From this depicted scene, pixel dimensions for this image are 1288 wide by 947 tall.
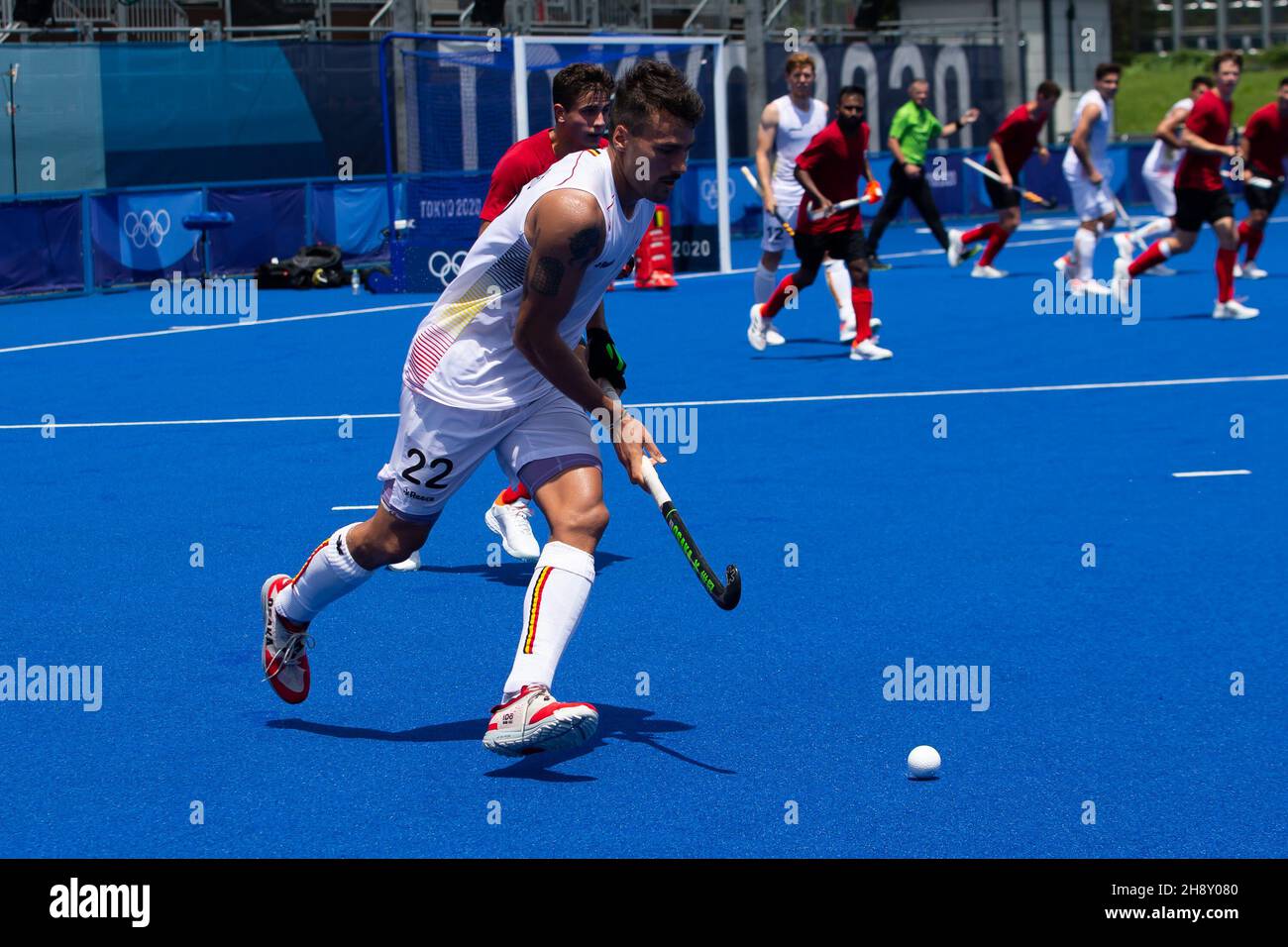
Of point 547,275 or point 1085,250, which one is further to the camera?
point 1085,250

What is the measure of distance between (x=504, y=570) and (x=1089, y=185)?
12.1 metres

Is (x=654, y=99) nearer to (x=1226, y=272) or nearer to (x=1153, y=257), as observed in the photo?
(x=1226, y=272)

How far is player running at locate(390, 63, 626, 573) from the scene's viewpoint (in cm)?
745

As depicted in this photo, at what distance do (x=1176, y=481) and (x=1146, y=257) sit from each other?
8.58 metres

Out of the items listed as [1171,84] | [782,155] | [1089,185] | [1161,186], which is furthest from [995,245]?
[1171,84]

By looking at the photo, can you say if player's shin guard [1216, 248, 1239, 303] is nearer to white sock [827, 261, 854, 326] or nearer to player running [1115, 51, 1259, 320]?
player running [1115, 51, 1259, 320]

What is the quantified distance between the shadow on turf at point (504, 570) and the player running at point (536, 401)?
1963 mm

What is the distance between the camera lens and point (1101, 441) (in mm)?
11078

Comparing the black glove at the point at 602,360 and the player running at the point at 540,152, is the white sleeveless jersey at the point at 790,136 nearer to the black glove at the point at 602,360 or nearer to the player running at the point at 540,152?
the player running at the point at 540,152

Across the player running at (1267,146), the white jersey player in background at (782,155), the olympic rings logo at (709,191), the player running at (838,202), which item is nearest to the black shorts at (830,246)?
the player running at (838,202)

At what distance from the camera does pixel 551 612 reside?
5.46 m

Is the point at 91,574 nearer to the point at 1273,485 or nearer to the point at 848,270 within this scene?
the point at 1273,485

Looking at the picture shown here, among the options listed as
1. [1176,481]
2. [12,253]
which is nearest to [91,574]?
[1176,481]

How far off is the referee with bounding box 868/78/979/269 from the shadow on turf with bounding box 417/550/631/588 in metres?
14.7
